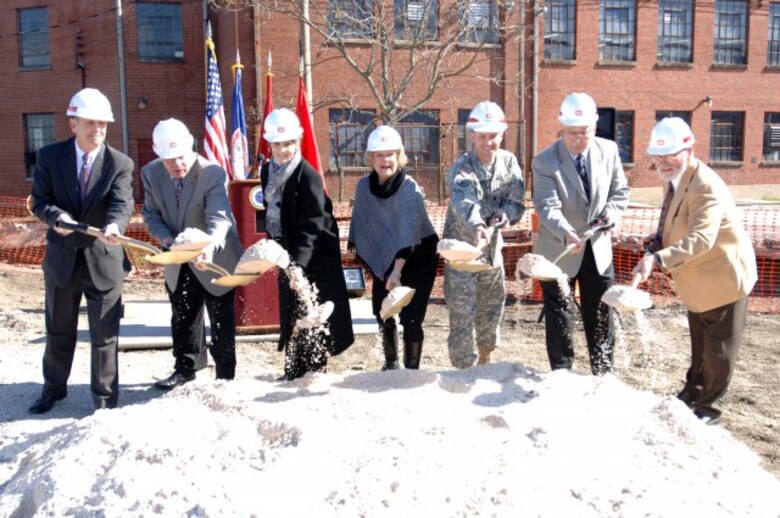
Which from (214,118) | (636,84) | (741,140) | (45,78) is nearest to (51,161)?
(214,118)

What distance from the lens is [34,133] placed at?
22.7 m

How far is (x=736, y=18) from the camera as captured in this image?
24953mm

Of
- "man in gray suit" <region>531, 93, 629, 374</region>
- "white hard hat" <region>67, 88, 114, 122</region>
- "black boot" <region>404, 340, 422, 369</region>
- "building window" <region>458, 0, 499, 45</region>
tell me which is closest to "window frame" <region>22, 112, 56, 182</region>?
"building window" <region>458, 0, 499, 45</region>

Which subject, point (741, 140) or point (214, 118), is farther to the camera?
point (741, 140)

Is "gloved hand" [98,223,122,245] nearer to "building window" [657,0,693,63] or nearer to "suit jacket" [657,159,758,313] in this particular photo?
"suit jacket" [657,159,758,313]

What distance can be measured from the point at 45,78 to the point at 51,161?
65.6 feet

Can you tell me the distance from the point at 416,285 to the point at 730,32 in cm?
2419

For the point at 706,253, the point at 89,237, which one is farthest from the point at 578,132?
the point at 89,237

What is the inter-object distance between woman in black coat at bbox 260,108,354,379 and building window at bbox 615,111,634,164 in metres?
20.7

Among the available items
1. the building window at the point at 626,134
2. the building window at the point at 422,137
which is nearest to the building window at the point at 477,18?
Answer: the building window at the point at 422,137

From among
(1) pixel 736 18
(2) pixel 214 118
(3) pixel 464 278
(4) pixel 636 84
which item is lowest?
(3) pixel 464 278

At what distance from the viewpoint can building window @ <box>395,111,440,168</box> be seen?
21.5 m

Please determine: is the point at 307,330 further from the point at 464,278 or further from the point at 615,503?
the point at 615,503

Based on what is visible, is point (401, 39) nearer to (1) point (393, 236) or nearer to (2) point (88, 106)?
(1) point (393, 236)
